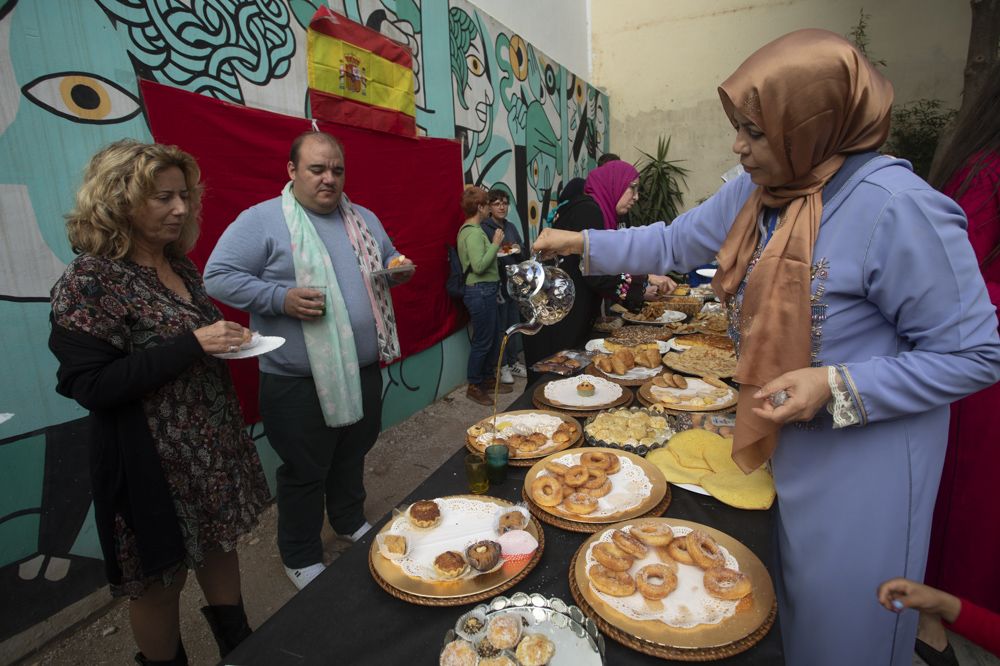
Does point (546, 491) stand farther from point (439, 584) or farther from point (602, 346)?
point (602, 346)

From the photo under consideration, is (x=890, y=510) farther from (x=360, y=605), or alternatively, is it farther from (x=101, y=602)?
(x=101, y=602)

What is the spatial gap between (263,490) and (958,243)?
2102mm

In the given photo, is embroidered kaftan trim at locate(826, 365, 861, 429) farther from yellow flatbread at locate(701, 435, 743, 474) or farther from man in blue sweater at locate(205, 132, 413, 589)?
man in blue sweater at locate(205, 132, 413, 589)

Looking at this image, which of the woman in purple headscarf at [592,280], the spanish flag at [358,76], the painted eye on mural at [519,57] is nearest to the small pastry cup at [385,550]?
the woman in purple headscarf at [592,280]

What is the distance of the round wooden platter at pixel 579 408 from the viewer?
6.56ft

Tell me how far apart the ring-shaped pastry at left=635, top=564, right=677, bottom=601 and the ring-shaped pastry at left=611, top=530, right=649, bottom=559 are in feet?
0.12

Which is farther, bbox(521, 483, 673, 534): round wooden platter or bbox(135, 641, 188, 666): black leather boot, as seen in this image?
bbox(135, 641, 188, 666): black leather boot

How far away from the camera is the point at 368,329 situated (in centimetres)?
238

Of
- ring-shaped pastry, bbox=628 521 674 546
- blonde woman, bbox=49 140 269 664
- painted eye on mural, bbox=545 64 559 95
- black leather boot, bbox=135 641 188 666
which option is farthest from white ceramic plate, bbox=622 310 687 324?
painted eye on mural, bbox=545 64 559 95

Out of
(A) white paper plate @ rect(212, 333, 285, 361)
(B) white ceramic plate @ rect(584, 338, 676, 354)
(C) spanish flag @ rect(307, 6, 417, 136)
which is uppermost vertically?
(C) spanish flag @ rect(307, 6, 417, 136)

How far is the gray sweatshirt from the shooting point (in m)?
2.04

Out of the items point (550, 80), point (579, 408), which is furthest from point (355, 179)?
point (550, 80)

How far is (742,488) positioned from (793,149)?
2.90ft

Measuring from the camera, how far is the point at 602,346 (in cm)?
280
